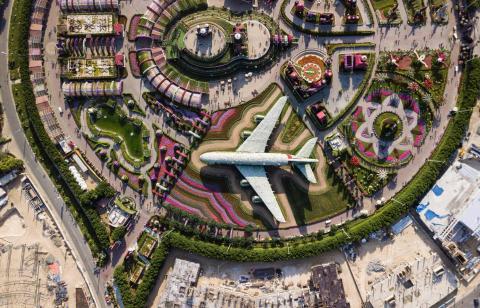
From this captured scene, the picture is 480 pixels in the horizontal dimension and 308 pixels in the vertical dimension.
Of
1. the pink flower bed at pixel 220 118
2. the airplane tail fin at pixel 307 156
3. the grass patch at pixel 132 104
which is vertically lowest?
the airplane tail fin at pixel 307 156

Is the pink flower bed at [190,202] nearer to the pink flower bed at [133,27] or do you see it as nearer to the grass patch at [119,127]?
the grass patch at [119,127]

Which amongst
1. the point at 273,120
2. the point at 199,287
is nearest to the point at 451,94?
the point at 273,120

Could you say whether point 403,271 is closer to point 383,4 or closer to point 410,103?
point 410,103

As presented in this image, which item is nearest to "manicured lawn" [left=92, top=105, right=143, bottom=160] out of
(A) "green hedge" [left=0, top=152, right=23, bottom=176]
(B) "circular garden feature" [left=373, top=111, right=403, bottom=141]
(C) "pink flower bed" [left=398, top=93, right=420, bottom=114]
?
(A) "green hedge" [left=0, top=152, right=23, bottom=176]

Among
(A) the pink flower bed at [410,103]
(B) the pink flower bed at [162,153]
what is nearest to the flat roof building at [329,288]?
(A) the pink flower bed at [410,103]

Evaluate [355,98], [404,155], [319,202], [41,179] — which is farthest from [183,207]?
[404,155]

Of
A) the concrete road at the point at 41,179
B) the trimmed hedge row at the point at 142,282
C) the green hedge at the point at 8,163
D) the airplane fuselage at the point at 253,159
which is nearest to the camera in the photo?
the airplane fuselage at the point at 253,159

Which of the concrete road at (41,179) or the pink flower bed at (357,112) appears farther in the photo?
the concrete road at (41,179)
